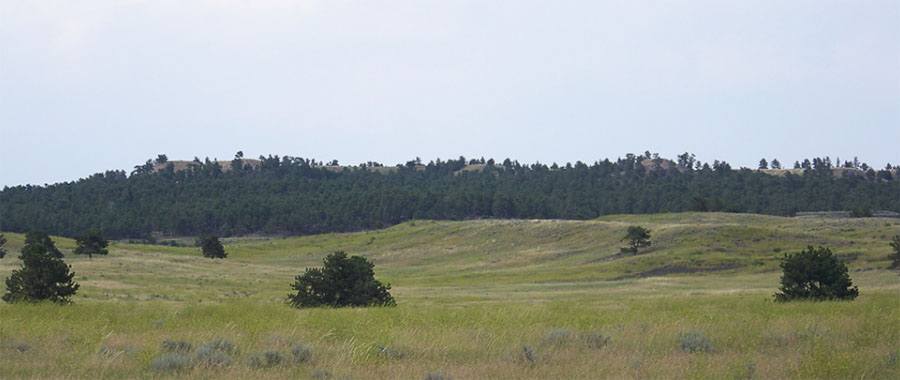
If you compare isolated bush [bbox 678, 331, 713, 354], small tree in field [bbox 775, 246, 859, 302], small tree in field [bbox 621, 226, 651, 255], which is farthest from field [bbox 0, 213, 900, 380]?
small tree in field [bbox 621, 226, 651, 255]

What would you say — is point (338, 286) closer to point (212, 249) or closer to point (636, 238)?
point (636, 238)

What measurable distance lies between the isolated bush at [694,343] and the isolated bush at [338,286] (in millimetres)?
11338

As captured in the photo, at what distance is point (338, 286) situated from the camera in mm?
21500

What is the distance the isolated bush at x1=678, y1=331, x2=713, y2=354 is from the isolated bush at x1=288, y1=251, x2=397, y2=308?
11.3 metres

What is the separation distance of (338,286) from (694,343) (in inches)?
504

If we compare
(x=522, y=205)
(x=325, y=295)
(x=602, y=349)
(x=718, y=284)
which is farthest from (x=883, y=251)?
(x=522, y=205)

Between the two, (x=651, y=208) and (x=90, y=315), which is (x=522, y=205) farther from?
(x=90, y=315)

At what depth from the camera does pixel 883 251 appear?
5547 cm

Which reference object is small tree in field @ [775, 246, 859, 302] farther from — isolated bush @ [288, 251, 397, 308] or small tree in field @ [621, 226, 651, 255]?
small tree in field @ [621, 226, 651, 255]

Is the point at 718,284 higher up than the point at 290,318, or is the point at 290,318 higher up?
the point at 290,318

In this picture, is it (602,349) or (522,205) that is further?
(522,205)

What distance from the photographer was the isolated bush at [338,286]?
21219mm

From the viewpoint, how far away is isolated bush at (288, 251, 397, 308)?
21219mm

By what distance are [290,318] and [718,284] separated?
36922mm
